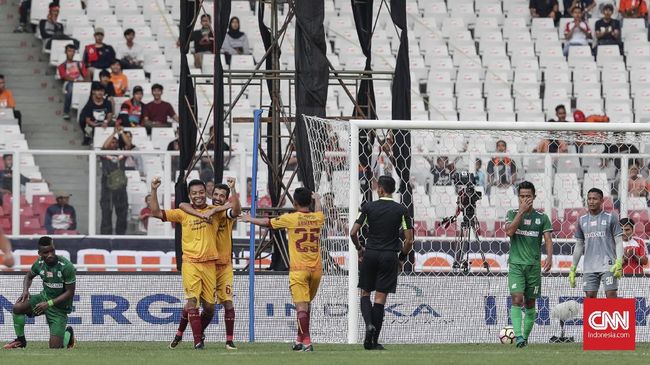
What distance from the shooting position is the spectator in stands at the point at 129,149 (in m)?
24.8

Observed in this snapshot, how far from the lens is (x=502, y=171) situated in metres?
23.8

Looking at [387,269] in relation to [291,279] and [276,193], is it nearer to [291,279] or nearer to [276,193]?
[291,279]

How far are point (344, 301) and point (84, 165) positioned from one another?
6.73 meters

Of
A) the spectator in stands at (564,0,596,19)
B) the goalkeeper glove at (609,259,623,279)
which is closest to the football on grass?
the goalkeeper glove at (609,259,623,279)

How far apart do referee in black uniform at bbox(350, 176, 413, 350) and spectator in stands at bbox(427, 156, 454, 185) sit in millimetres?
5946

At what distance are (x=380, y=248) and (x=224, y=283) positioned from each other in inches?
73.0

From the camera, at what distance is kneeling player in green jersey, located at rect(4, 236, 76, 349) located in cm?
1850

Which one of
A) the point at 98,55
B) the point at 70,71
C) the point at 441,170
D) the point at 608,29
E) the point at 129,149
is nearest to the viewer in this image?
the point at 441,170

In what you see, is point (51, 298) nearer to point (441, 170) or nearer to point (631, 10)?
point (441, 170)

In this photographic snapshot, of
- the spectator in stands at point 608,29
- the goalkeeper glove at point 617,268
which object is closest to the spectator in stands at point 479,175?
the goalkeeper glove at point 617,268

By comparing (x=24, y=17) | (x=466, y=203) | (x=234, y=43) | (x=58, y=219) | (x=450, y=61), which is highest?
(x=24, y=17)

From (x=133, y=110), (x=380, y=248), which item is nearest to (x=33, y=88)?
(x=133, y=110)

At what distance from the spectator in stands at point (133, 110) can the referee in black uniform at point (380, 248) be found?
1128 cm

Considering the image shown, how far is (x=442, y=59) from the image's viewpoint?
32.7 metres
